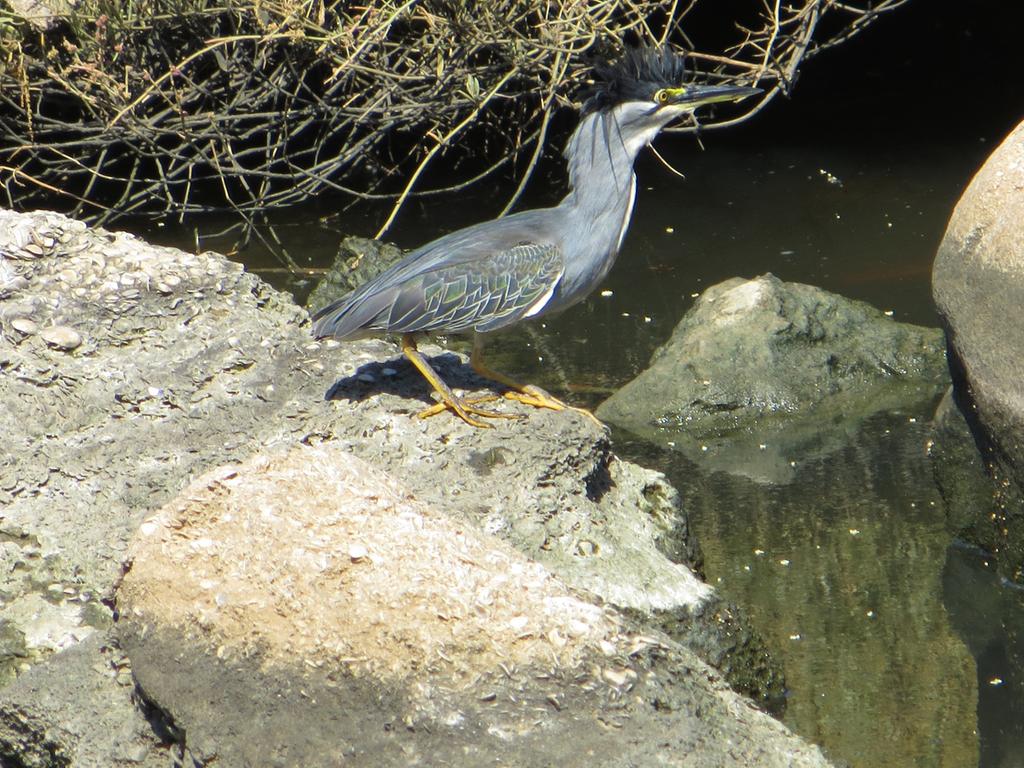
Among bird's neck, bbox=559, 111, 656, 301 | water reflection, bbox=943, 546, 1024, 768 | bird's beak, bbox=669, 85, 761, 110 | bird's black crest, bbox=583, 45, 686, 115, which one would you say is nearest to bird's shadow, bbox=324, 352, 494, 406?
bird's neck, bbox=559, 111, 656, 301

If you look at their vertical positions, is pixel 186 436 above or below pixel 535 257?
below

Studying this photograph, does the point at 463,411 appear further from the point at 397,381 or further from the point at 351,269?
the point at 351,269

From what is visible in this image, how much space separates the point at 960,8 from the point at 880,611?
884cm

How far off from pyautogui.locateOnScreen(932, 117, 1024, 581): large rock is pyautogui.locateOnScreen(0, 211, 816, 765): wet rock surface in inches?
43.7

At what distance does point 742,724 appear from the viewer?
8.55 feet

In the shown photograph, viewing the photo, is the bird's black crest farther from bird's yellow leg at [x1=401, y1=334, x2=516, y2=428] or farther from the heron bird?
bird's yellow leg at [x1=401, y1=334, x2=516, y2=428]

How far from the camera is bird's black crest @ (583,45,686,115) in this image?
448 centimetres

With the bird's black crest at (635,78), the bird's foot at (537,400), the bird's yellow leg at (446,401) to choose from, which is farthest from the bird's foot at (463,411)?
the bird's black crest at (635,78)

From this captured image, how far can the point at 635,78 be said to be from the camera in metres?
4.50

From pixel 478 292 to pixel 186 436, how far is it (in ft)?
3.27

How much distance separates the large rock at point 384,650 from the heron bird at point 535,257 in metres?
1.10

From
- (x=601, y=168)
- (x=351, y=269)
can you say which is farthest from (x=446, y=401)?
(x=351, y=269)

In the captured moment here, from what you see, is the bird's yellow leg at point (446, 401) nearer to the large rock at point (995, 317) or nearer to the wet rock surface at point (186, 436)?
the wet rock surface at point (186, 436)

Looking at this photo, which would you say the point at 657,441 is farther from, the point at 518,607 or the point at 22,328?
the point at 518,607
